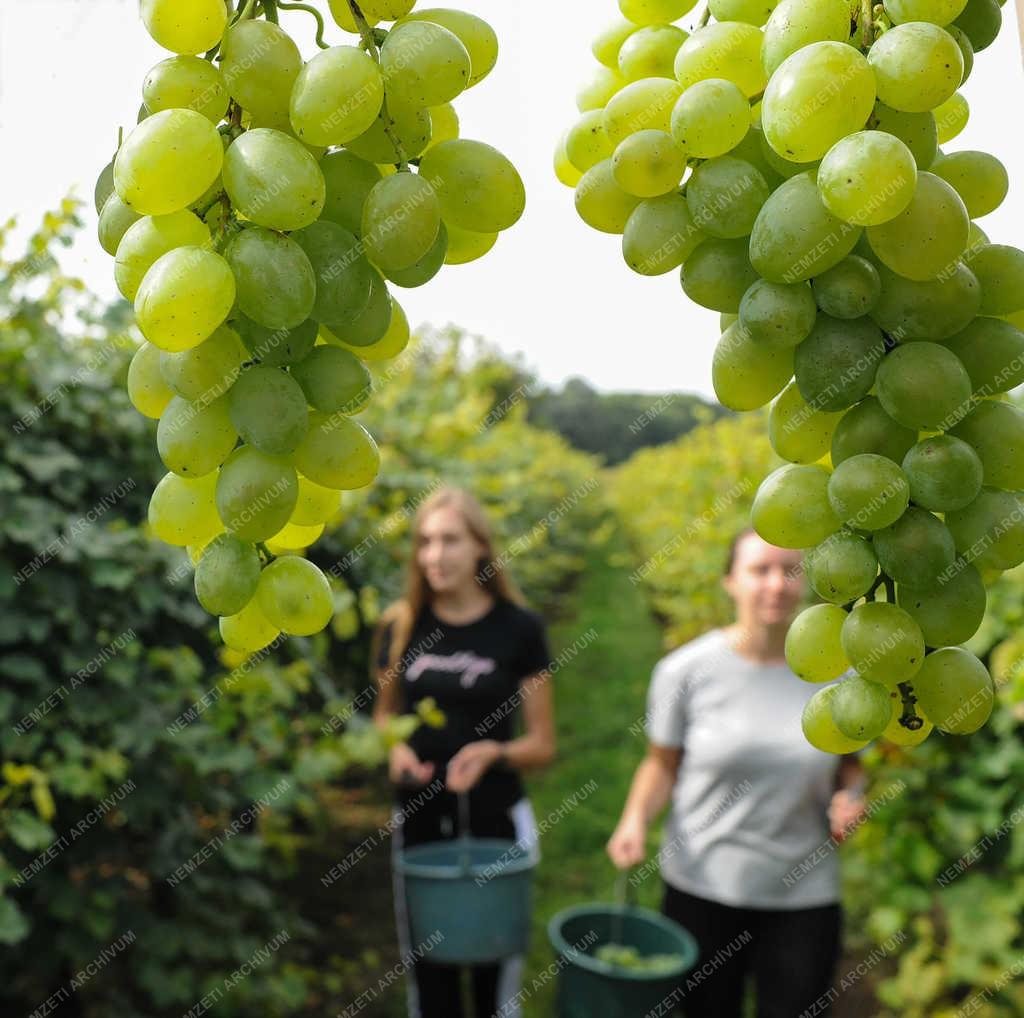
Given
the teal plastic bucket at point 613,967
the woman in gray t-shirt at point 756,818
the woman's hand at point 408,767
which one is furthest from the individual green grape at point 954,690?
the woman's hand at point 408,767

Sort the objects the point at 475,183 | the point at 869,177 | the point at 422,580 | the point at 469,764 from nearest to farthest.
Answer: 1. the point at 869,177
2. the point at 475,183
3. the point at 469,764
4. the point at 422,580

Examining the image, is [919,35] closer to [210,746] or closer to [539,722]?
[210,746]

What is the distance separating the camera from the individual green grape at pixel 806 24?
0.49 m

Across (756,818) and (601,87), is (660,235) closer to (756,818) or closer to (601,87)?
(601,87)

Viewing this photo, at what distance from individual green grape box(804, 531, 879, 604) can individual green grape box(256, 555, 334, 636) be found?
25cm

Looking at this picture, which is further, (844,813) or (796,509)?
(844,813)

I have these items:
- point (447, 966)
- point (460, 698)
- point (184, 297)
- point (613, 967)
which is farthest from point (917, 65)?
point (447, 966)

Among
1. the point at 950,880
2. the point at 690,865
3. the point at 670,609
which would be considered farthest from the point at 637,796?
the point at 670,609

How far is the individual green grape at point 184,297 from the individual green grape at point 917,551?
332mm

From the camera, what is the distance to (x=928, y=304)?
1.69 feet

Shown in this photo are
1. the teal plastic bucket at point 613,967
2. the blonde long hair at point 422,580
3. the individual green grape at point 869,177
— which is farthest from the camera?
the blonde long hair at point 422,580

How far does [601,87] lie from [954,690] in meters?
0.41

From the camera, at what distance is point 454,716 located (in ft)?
10.9

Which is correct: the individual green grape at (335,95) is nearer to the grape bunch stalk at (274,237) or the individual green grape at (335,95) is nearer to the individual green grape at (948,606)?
the grape bunch stalk at (274,237)
